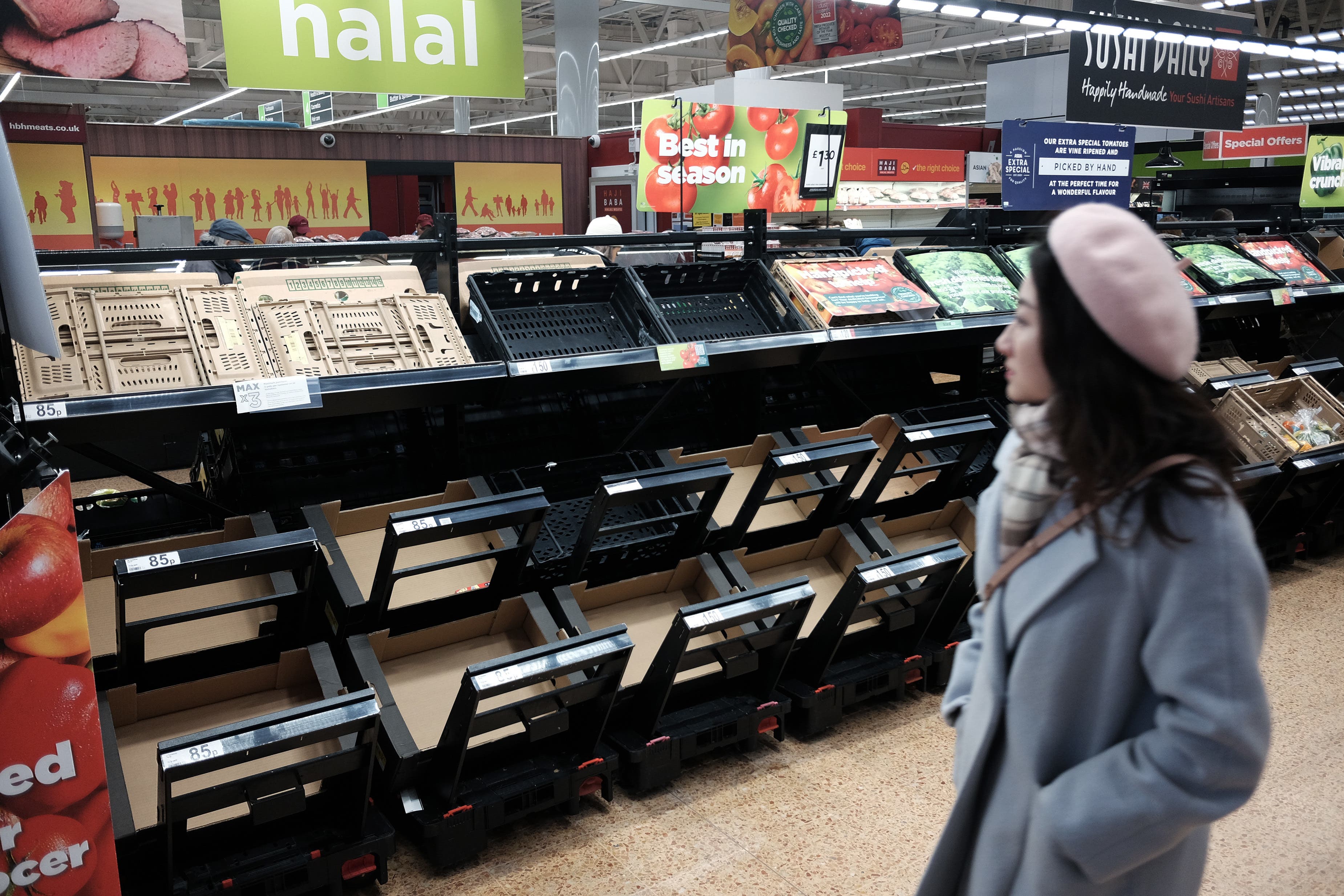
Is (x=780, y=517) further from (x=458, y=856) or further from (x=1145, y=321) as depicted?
(x=1145, y=321)

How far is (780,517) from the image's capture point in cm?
345

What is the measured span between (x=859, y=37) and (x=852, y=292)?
214 inches

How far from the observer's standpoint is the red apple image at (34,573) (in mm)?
1646

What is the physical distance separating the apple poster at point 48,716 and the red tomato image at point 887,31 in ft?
25.1

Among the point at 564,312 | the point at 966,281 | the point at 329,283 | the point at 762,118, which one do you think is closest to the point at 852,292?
the point at 966,281

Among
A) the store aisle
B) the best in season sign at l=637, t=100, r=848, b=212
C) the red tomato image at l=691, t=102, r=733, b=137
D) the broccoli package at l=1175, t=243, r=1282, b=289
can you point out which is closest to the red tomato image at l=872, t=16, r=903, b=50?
the best in season sign at l=637, t=100, r=848, b=212

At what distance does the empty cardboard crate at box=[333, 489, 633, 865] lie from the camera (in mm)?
2385

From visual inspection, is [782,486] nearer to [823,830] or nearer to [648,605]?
[648,605]

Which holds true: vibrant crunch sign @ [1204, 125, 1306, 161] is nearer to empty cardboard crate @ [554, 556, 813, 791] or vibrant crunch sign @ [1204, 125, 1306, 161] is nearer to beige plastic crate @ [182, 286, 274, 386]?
empty cardboard crate @ [554, 556, 813, 791]

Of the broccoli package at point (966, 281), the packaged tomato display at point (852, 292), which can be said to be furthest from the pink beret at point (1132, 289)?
the broccoli package at point (966, 281)

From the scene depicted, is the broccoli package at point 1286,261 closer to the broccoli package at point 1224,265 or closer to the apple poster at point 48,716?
the broccoli package at point 1224,265

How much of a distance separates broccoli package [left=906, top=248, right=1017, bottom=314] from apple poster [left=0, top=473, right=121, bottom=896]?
9.74ft

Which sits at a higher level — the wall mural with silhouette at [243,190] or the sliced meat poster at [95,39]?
the sliced meat poster at [95,39]

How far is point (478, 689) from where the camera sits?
2.24 metres
